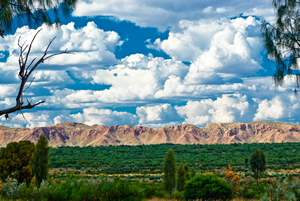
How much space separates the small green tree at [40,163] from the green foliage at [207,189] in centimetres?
1115

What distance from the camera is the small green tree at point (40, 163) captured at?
68.1ft

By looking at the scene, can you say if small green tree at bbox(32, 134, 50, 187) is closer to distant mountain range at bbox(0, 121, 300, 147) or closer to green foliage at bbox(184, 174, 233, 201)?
green foliage at bbox(184, 174, 233, 201)

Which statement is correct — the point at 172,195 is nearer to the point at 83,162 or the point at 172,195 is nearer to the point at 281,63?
the point at 281,63

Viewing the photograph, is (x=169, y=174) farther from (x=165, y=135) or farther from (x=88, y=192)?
(x=165, y=135)

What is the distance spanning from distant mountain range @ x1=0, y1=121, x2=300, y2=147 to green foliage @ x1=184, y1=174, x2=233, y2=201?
167079 millimetres

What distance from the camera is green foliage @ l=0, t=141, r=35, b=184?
2248cm

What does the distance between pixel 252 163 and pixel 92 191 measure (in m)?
21.7

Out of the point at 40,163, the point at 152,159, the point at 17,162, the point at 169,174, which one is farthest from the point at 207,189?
the point at 152,159

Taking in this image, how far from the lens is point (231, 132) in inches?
7377

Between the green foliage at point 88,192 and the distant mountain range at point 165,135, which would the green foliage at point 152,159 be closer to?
the green foliage at point 88,192

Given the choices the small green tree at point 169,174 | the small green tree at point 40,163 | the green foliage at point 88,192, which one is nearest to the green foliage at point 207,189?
the green foliage at point 88,192

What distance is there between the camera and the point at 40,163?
20.9 metres

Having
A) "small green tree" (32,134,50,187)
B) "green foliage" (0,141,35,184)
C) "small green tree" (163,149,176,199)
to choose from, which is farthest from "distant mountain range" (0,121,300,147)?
"small green tree" (163,149,176,199)

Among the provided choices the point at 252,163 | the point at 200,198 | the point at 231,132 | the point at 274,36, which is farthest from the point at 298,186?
the point at 231,132
